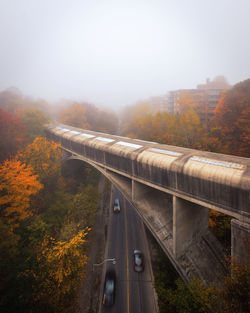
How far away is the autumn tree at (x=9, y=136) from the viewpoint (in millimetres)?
24953

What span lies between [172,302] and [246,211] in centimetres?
1017

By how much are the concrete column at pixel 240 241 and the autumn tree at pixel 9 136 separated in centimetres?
2918

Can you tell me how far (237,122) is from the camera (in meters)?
28.8

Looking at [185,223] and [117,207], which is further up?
[185,223]

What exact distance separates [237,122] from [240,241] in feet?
80.9

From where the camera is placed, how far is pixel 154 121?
4578cm

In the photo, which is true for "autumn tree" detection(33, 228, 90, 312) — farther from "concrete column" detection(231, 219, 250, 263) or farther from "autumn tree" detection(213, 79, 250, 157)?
"autumn tree" detection(213, 79, 250, 157)

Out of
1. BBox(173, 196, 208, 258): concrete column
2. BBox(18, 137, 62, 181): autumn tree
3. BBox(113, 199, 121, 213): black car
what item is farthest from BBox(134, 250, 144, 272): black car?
BBox(18, 137, 62, 181): autumn tree

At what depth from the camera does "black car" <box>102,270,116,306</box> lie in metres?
16.2

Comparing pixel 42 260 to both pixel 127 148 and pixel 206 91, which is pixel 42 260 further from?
pixel 206 91

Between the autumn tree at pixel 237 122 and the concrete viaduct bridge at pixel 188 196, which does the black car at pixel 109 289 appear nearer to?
the concrete viaduct bridge at pixel 188 196

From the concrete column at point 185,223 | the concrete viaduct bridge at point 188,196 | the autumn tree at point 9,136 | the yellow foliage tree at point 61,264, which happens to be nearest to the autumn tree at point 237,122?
the concrete viaduct bridge at point 188,196

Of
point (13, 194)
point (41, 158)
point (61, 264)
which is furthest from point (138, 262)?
point (41, 158)

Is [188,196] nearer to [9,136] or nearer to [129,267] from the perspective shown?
[129,267]
